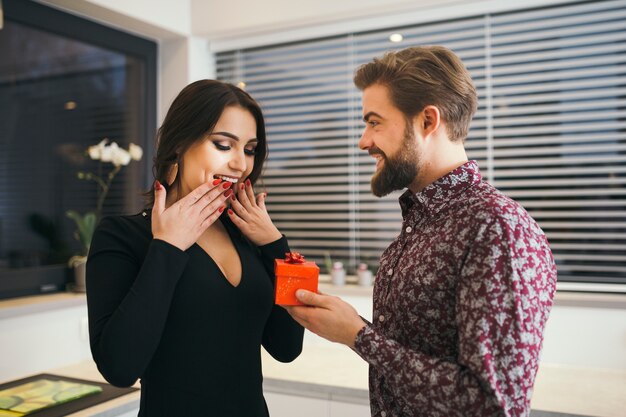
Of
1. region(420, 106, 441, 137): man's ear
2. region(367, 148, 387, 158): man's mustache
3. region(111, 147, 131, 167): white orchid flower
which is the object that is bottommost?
region(367, 148, 387, 158): man's mustache

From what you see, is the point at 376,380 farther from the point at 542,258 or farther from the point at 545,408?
the point at 545,408

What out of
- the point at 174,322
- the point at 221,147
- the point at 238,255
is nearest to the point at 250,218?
the point at 238,255

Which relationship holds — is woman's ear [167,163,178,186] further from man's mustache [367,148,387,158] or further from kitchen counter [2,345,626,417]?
kitchen counter [2,345,626,417]

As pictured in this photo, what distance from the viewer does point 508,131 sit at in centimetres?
258

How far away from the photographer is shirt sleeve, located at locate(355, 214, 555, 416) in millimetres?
952

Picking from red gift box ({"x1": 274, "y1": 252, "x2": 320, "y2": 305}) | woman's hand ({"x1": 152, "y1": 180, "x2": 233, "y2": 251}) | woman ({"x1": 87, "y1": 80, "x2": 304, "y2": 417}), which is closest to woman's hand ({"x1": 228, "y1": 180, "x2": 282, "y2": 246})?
woman ({"x1": 87, "y1": 80, "x2": 304, "y2": 417})

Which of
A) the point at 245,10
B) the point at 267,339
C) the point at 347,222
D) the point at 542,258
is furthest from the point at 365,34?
the point at 542,258

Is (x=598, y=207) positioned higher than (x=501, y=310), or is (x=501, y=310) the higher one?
(x=598, y=207)

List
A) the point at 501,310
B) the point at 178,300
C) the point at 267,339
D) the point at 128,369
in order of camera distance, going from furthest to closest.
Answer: the point at 267,339 < the point at 178,300 < the point at 128,369 < the point at 501,310

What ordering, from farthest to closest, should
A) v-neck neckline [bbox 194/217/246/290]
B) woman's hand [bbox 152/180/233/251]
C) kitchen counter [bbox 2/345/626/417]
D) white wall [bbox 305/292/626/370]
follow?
white wall [bbox 305/292/626/370] → kitchen counter [bbox 2/345/626/417] → v-neck neckline [bbox 194/217/246/290] → woman's hand [bbox 152/180/233/251]

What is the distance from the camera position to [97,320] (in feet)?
3.70

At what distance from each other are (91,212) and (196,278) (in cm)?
187

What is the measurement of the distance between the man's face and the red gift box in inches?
10.4

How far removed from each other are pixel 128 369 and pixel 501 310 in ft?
2.34
